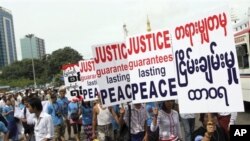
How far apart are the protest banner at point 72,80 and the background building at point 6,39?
475 feet

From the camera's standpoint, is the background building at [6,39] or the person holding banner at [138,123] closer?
the person holding banner at [138,123]

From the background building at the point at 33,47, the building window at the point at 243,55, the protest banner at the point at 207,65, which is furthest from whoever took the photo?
the background building at the point at 33,47

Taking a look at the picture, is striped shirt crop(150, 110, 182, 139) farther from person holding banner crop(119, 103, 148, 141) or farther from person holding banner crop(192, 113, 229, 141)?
person holding banner crop(119, 103, 148, 141)

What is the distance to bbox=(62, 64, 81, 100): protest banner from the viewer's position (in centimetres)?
1313

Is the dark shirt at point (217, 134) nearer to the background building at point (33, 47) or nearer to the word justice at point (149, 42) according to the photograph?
the word justice at point (149, 42)

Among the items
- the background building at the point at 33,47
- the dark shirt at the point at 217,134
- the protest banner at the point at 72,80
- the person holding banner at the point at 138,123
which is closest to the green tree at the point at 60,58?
the background building at the point at 33,47

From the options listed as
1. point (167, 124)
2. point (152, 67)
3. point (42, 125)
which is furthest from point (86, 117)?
point (152, 67)

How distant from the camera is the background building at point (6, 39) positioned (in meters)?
155

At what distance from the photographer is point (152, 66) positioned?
6.06 m

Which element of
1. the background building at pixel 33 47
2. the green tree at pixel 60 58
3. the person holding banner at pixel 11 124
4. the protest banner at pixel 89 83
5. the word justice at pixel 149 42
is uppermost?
the background building at pixel 33 47

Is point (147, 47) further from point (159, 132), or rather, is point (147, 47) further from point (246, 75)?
point (246, 75)

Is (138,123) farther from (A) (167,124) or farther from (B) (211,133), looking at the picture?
(B) (211,133)

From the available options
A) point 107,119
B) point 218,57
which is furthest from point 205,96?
point 107,119

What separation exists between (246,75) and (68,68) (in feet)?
19.3
